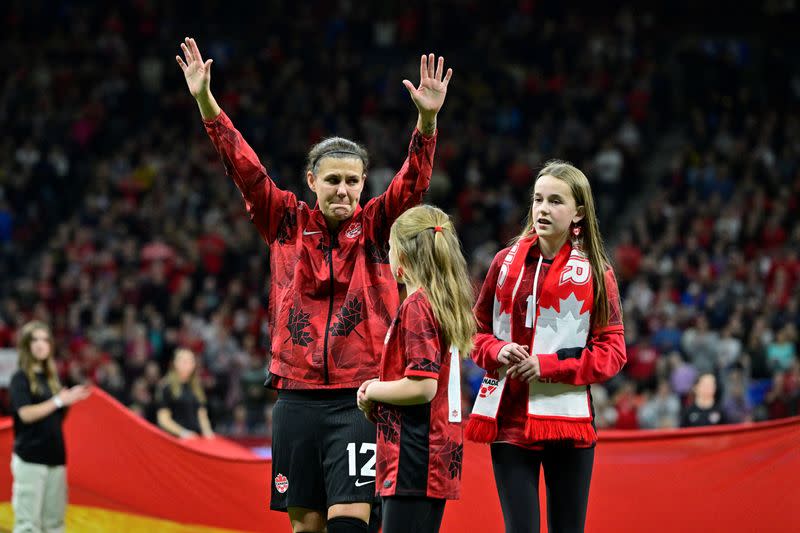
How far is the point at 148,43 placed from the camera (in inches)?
794

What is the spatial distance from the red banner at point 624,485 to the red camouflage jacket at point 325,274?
2023mm

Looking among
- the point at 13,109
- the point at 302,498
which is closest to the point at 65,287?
the point at 13,109

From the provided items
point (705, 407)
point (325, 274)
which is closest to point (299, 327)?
point (325, 274)

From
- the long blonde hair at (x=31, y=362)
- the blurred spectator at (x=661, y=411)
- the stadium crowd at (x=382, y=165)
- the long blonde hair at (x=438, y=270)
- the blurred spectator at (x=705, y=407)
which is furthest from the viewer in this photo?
the stadium crowd at (x=382, y=165)

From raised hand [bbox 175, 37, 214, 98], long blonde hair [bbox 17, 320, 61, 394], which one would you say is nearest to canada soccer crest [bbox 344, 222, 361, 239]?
raised hand [bbox 175, 37, 214, 98]

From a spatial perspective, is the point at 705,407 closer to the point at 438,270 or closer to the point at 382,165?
the point at 438,270

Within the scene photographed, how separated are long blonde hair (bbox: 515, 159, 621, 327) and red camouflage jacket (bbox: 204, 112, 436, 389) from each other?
20.8 inches

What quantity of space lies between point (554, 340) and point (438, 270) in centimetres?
57

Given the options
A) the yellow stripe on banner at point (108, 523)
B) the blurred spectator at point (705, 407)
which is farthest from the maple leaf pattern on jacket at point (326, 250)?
the blurred spectator at point (705, 407)

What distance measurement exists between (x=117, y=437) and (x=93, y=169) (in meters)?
11.4

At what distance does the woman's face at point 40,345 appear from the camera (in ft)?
24.8

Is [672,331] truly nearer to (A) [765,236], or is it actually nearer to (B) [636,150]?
(A) [765,236]

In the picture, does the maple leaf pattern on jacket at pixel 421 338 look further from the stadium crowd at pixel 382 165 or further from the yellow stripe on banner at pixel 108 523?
the stadium crowd at pixel 382 165

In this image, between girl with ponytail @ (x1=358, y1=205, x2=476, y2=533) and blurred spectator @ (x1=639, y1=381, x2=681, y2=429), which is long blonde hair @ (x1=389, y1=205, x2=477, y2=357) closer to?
girl with ponytail @ (x1=358, y1=205, x2=476, y2=533)
